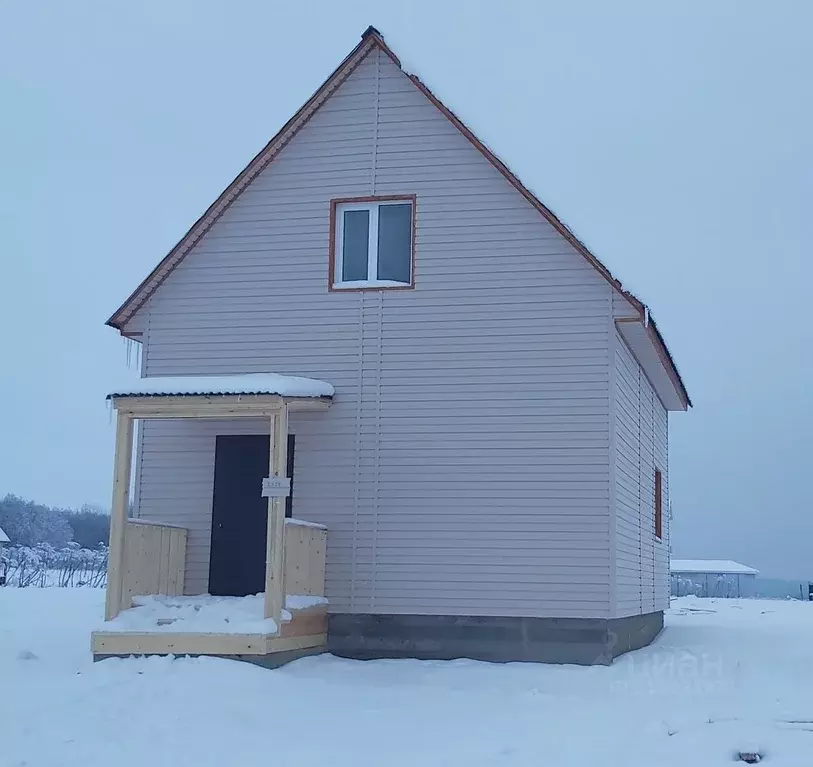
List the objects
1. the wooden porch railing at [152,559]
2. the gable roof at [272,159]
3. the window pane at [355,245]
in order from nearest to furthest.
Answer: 1. the wooden porch railing at [152,559]
2. the gable roof at [272,159]
3. the window pane at [355,245]

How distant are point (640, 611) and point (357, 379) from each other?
5.58 meters

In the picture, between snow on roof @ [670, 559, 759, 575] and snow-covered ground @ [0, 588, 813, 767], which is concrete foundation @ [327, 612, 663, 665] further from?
snow on roof @ [670, 559, 759, 575]

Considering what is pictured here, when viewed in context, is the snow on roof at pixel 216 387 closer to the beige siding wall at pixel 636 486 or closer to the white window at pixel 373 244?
the white window at pixel 373 244

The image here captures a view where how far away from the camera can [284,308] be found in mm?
13805

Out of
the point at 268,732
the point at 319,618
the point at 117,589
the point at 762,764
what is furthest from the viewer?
the point at 319,618

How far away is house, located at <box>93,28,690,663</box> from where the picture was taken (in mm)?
12312

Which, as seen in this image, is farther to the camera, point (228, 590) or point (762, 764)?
point (228, 590)

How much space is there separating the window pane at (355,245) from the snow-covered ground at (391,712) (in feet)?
15.7

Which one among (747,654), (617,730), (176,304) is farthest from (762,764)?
(176,304)

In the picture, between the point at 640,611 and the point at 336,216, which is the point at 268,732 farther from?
the point at 640,611

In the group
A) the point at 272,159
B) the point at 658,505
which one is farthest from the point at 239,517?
the point at 658,505

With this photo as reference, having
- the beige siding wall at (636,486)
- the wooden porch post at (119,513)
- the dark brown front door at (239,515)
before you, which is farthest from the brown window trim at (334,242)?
the wooden porch post at (119,513)

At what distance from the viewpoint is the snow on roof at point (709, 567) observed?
55.1 metres

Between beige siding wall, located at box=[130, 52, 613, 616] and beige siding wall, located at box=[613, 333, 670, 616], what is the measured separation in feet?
2.46
